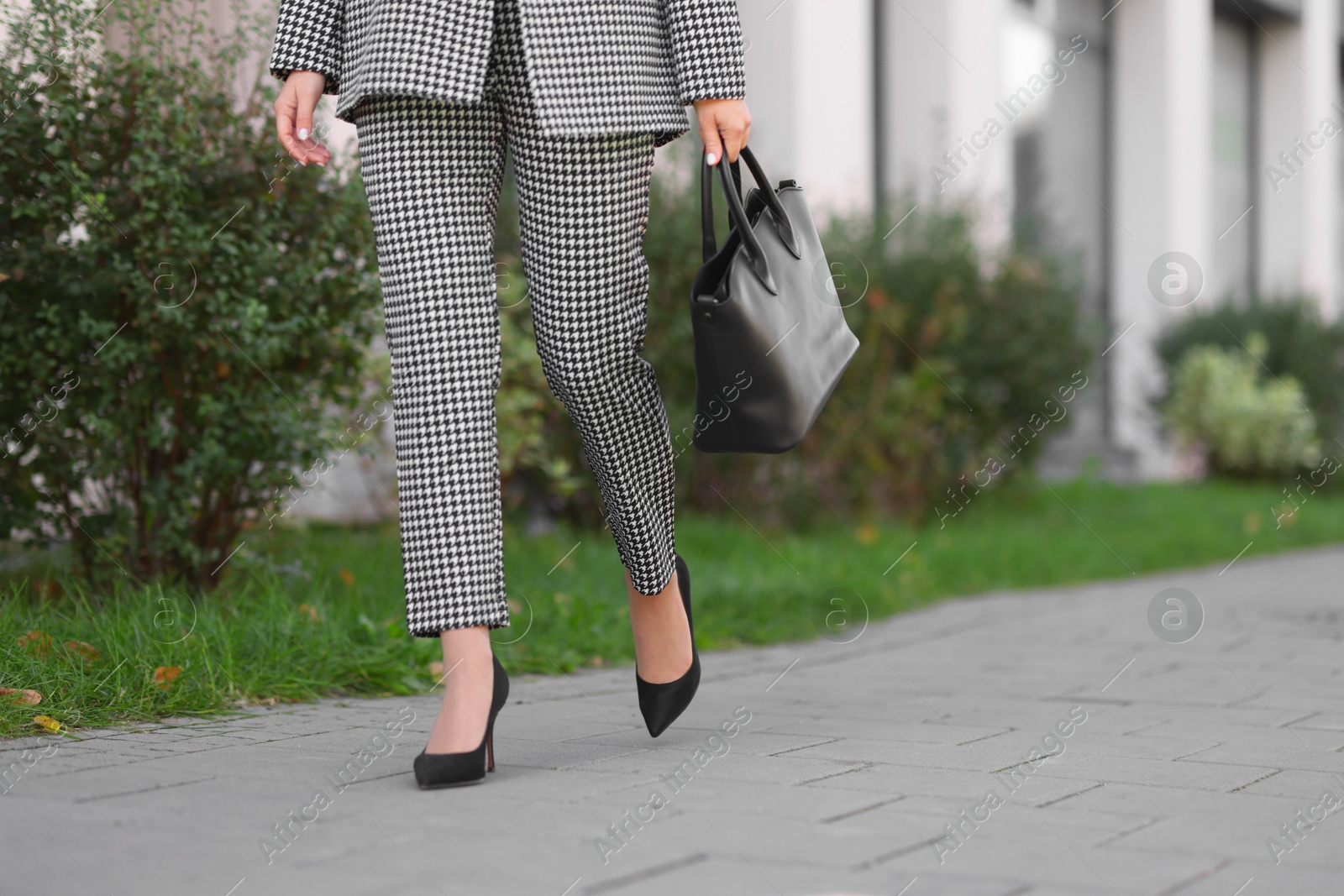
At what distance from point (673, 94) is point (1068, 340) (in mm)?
5428

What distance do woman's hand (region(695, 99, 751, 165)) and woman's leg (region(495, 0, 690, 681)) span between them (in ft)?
0.37

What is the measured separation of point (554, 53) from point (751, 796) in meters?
1.23

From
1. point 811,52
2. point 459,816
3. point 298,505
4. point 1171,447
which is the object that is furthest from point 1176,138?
point 459,816

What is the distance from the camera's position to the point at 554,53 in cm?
233

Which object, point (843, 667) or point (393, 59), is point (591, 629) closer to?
point (843, 667)

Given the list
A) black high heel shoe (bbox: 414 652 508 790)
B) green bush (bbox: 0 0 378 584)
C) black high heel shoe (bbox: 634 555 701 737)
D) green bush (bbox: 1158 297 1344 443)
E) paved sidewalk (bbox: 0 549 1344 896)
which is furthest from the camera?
green bush (bbox: 1158 297 1344 443)

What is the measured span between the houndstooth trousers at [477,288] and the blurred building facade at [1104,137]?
5425 millimetres

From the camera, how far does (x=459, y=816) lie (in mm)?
1972

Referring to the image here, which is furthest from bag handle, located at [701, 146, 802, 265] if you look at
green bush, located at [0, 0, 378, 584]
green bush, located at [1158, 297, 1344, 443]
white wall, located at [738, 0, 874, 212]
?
green bush, located at [1158, 297, 1344, 443]

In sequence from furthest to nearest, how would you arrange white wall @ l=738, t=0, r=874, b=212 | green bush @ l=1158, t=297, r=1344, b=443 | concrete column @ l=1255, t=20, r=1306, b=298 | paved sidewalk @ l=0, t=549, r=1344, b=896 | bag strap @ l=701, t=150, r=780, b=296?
concrete column @ l=1255, t=20, r=1306, b=298, green bush @ l=1158, t=297, r=1344, b=443, white wall @ l=738, t=0, r=874, b=212, bag strap @ l=701, t=150, r=780, b=296, paved sidewalk @ l=0, t=549, r=1344, b=896

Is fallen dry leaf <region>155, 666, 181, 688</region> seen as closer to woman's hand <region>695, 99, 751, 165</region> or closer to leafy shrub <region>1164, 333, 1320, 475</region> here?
woman's hand <region>695, 99, 751, 165</region>

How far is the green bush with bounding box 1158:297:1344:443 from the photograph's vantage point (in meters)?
11.1

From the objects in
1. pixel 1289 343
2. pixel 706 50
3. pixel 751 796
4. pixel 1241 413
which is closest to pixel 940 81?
pixel 1241 413

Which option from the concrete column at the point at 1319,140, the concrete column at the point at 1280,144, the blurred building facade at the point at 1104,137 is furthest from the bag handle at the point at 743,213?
the concrete column at the point at 1319,140
